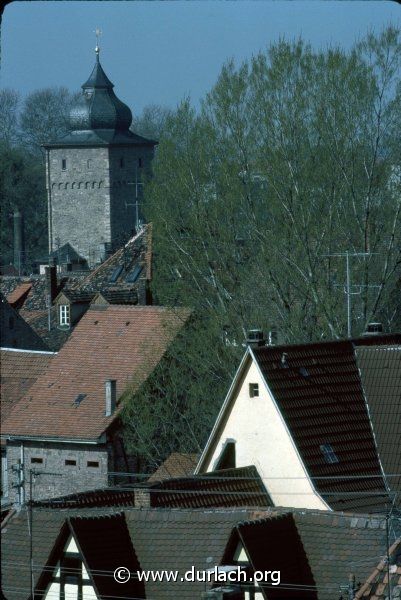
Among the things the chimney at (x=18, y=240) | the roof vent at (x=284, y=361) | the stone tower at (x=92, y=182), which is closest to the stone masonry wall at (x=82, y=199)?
the stone tower at (x=92, y=182)

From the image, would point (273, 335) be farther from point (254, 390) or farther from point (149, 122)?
point (149, 122)

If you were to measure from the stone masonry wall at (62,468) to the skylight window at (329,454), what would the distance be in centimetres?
810

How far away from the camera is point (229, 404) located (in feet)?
57.3

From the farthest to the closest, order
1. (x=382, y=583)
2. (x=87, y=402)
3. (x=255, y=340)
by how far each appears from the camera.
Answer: (x=87, y=402), (x=255, y=340), (x=382, y=583)

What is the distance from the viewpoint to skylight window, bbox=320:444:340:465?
16781 millimetres

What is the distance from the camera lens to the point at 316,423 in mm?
17188

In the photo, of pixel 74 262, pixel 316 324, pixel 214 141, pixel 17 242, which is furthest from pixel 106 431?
pixel 17 242

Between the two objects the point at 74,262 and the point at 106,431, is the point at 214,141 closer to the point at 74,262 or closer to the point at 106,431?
the point at 106,431

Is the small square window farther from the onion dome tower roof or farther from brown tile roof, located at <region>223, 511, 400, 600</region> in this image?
the onion dome tower roof

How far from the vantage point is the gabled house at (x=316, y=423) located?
54.3 ft

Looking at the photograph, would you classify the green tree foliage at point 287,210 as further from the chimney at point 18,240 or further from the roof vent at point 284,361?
the chimney at point 18,240

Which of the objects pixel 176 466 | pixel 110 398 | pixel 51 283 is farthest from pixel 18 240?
pixel 176 466

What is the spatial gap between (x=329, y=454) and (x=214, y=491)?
162cm

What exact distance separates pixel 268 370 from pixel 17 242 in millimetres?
48178
